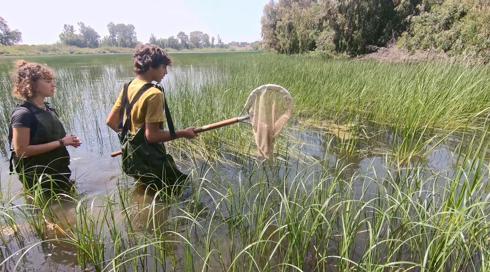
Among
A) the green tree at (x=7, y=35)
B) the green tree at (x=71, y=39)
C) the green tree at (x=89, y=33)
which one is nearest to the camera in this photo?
the green tree at (x=7, y=35)

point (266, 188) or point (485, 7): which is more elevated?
point (485, 7)

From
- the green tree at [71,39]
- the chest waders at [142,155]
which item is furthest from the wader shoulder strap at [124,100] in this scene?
the green tree at [71,39]

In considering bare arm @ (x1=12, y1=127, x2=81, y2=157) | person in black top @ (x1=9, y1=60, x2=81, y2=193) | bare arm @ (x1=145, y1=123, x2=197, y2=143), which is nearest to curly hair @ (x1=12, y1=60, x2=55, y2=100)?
person in black top @ (x1=9, y1=60, x2=81, y2=193)

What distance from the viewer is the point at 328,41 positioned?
72.5ft

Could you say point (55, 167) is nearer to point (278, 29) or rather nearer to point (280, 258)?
point (280, 258)

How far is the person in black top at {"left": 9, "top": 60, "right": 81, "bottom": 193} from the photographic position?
264cm

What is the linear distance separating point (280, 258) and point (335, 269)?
1.32 feet

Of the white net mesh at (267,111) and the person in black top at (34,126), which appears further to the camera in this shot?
the white net mesh at (267,111)

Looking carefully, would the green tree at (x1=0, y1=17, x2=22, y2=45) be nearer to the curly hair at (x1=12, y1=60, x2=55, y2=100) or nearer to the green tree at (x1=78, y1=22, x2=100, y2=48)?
the green tree at (x1=78, y1=22, x2=100, y2=48)

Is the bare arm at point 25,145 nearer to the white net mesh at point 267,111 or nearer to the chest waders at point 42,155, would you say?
the chest waders at point 42,155

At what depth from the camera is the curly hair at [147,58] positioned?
108 inches

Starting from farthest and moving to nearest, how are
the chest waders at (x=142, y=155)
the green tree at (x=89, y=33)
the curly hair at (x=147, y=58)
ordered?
the green tree at (x=89, y=33)
the chest waders at (x=142, y=155)
the curly hair at (x=147, y=58)

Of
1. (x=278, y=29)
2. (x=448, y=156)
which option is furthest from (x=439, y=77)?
(x=278, y=29)

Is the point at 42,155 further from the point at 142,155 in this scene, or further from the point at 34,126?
the point at 142,155
